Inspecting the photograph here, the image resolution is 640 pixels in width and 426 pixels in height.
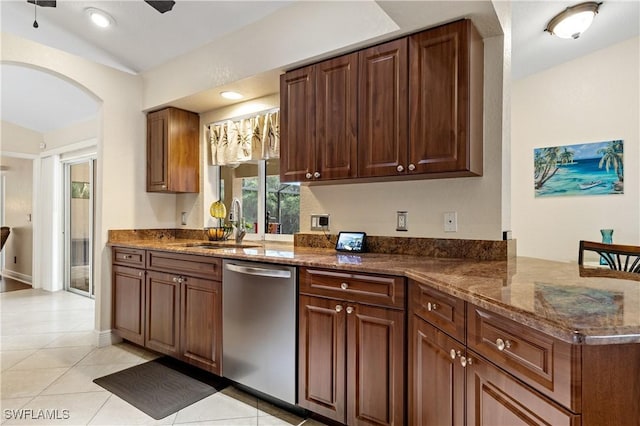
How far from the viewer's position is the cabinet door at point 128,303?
3035 mm

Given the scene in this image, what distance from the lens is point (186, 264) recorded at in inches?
104

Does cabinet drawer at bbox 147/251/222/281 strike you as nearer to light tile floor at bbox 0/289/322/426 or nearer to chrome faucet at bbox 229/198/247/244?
chrome faucet at bbox 229/198/247/244

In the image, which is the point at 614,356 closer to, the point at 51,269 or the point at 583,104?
the point at 583,104

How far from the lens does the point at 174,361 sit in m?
2.90

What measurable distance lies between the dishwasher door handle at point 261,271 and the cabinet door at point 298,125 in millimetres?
700

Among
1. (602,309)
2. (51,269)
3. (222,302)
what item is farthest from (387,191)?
(51,269)

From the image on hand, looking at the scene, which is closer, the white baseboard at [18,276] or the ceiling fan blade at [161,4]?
the ceiling fan blade at [161,4]

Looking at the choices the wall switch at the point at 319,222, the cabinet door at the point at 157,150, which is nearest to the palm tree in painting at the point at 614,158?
the wall switch at the point at 319,222

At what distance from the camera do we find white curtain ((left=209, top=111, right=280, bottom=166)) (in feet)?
10.2

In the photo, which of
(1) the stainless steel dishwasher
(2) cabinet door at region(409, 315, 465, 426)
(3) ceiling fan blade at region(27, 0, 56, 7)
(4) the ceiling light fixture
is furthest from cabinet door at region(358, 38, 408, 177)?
(3) ceiling fan blade at region(27, 0, 56, 7)

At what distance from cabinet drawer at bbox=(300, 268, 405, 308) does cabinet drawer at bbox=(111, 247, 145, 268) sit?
68.0 inches

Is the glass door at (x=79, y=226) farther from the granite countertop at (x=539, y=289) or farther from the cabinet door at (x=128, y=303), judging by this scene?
the granite countertop at (x=539, y=289)

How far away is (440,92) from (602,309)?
1364 millimetres

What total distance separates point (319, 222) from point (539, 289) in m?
1.75
